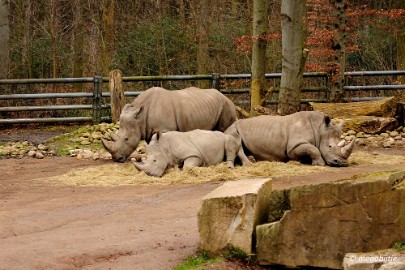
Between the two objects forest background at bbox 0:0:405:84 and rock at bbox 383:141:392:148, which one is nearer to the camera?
rock at bbox 383:141:392:148

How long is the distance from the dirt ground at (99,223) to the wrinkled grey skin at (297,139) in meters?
0.58

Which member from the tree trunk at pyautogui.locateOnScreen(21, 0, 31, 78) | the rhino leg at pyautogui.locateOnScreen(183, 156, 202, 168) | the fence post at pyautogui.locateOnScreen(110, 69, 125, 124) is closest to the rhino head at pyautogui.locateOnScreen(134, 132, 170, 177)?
the rhino leg at pyautogui.locateOnScreen(183, 156, 202, 168)

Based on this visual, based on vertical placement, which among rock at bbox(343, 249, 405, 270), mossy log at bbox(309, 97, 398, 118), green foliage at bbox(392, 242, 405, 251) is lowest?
rock at bbox(343, 249, 405, 270)

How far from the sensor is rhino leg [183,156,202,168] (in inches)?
485

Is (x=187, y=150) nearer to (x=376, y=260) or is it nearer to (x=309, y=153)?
(x=309, y=153)

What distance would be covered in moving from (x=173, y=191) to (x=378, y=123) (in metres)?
6.31

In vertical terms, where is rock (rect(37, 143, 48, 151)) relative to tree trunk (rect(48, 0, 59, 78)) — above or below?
below

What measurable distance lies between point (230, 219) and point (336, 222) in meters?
0.96

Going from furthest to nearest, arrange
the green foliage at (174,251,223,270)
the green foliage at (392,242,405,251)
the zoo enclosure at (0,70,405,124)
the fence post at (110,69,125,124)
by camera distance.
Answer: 1. the zoo enclosure at (0,70,405,124)
2. the fence post at (110,69,125,124)
3. the green foliage at (174,251,223,270)
4. the green foliage at (392,242,405,251)

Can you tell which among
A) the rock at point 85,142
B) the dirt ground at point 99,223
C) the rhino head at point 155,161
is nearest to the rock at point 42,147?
the rock at point 85,142

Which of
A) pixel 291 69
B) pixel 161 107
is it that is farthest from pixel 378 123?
pixel 161 107

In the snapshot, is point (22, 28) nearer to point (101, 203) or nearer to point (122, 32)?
point (122, 32)

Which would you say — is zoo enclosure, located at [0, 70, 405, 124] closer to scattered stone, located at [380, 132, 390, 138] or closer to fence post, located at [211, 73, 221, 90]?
fence post, located at [211, 73, 221, 90]

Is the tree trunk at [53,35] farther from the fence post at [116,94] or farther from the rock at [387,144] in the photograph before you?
the rock at [387,144]
